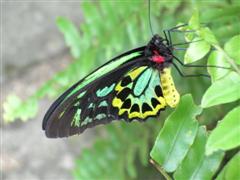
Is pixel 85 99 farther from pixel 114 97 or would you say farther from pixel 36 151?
pixel 36 151

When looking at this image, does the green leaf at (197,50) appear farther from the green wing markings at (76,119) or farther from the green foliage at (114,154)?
the green foliage at (114,154)

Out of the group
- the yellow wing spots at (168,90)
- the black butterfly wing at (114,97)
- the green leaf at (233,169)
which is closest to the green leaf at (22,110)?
the black butterfly wing at (114,97)

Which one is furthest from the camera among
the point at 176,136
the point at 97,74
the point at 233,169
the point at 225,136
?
the point at 97,74

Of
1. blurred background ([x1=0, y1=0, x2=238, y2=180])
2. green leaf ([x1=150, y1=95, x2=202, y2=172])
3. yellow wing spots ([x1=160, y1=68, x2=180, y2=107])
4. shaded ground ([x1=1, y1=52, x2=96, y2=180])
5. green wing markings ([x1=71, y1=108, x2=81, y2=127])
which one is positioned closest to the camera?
green leaf ([x1=150, y1=95, x2=202, y2=172])

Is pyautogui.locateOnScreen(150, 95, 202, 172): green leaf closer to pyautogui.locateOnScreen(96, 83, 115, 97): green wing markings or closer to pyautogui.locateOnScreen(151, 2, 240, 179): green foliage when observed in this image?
pyautogui.locateOnScreen(151, 2, 240, 179): green foliage

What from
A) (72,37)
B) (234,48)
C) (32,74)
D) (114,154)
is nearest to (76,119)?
(234,48)

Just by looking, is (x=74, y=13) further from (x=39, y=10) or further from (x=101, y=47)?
(x=101, y=47)

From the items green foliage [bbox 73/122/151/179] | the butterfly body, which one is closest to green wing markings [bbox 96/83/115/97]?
the butterfly body
